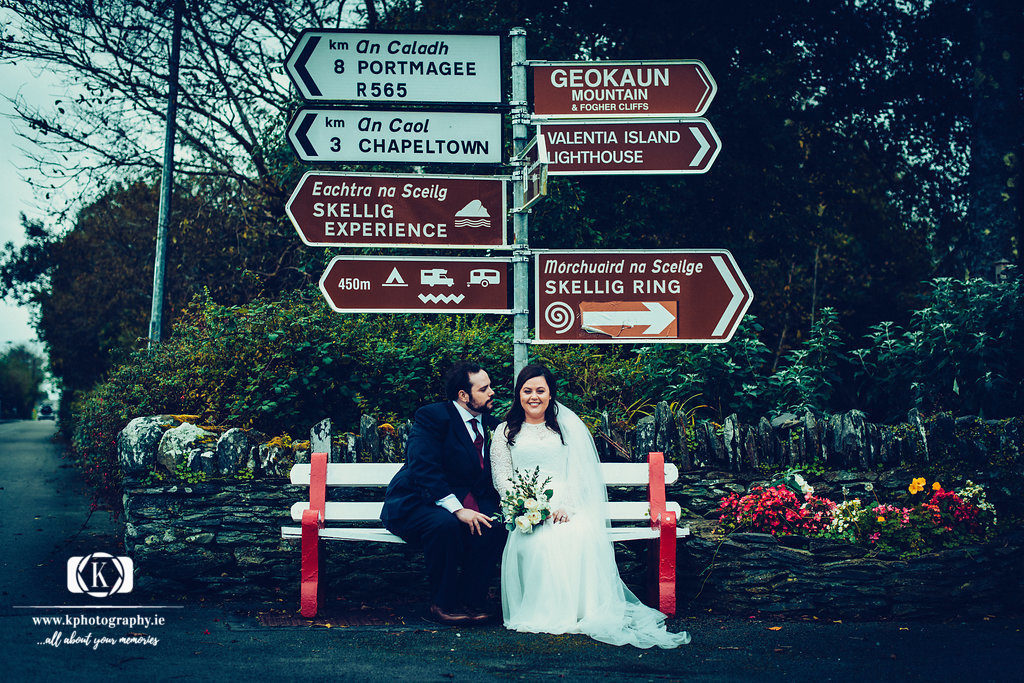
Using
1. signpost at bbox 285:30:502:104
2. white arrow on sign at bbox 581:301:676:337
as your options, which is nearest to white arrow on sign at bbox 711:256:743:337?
white arrow on sign at bbox 581:301:676:337

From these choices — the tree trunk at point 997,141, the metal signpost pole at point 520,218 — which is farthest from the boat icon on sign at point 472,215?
the tree trunk at point 997,141

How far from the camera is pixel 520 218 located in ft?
18.9

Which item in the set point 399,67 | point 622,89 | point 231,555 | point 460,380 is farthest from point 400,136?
point 231,555

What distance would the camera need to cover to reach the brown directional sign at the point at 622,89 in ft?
19.1

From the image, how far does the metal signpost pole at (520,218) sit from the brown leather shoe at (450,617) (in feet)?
4.91

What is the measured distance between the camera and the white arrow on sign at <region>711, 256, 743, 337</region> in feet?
18.7

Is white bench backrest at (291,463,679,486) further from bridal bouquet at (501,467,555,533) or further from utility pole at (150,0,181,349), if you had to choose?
utility pole at (150,0,181,349)

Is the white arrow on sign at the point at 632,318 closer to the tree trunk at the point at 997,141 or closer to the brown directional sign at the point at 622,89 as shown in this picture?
the brown directional sign at the point at 622,89

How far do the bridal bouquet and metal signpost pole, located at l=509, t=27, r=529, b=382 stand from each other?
741 mm

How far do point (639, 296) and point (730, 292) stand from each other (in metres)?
0.58

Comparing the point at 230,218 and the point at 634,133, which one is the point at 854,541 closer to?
the point at 634,133

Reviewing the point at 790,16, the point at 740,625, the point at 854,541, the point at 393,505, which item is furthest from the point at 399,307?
the point at 790,16

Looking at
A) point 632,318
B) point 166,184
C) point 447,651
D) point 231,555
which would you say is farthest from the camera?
point 166,184

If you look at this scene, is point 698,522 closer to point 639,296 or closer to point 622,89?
point 639,296
